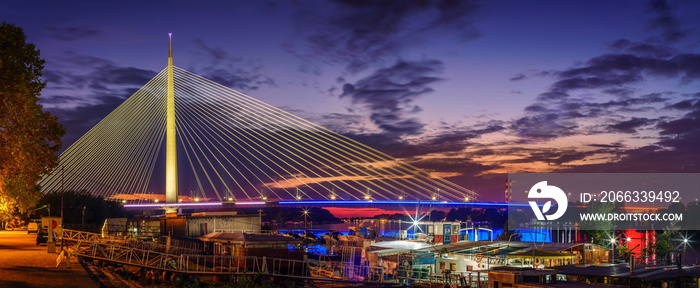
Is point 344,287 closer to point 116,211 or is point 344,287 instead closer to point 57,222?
point 57,222

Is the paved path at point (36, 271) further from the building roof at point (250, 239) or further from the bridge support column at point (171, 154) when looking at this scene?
the bridge support column at point (171, 154)

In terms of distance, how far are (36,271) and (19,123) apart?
500 cm

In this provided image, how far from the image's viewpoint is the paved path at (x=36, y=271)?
1337 cm

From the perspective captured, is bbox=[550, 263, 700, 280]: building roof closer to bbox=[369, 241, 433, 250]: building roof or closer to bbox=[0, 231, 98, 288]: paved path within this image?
bbox=[369, 241, 433, 250]: building roof

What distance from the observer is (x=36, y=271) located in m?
15.4

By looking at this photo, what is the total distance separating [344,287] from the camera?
1941 centimetres

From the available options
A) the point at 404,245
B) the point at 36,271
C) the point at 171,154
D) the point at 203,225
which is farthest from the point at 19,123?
the point at 171,154

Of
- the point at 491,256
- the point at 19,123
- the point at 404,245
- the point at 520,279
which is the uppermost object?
the point at 19,123

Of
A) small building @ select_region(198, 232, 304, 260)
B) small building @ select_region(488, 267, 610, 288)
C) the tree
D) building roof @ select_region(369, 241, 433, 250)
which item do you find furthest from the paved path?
building roof @ select_region(369, 241, 433, 250)

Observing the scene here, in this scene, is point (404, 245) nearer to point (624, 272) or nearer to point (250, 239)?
point (250, 239)

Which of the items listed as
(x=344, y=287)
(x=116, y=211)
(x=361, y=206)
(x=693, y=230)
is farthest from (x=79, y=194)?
(x=693, y=230)

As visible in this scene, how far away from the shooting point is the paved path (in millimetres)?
13370

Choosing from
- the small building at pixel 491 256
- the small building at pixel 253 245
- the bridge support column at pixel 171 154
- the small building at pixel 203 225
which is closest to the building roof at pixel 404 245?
the small building at pixel 491 256

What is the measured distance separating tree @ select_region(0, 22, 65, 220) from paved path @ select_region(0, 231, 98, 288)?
1739 millimetres
